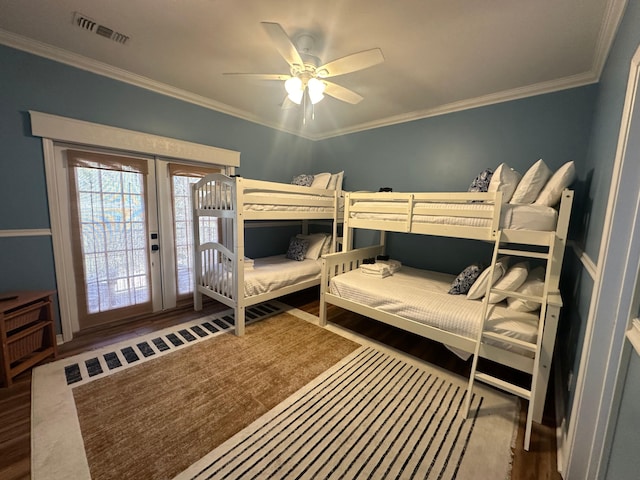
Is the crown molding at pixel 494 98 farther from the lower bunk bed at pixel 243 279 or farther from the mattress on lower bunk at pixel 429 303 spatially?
the lower bunk bed at pixel 243 279

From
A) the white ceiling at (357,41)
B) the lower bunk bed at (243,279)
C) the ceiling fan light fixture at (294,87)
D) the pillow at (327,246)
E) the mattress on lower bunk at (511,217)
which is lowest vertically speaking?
the lower bunk bed at (243,279)

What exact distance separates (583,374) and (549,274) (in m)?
0.76

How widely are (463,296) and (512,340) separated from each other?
2.40 ft

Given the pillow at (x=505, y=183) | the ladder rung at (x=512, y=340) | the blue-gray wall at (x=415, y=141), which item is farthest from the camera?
the pillow at (x=505, y=183)

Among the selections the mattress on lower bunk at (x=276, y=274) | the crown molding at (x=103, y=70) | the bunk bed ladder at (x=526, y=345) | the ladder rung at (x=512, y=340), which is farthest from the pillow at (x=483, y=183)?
the crown molding at (x=103, y=70)

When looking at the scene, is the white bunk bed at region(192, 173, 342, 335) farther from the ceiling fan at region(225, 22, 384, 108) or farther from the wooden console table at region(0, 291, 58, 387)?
the wooden console table at region(0, 291, 58, 387)

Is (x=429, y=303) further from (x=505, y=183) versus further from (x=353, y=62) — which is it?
(x=353, y=62)

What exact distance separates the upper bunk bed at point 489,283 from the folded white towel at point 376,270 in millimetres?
12

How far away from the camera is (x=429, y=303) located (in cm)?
222

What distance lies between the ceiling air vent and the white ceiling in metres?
0.04

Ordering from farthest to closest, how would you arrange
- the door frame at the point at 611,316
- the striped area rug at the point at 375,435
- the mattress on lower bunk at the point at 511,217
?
the mattress on lower bunk at the point at 511,217
the striped area rug at the point at 375,435
the door frame at the point at 611,316

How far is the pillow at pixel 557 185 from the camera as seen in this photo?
1948mm

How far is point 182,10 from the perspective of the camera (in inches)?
67.4

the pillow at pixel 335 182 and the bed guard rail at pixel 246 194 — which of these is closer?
the bed guard rail at pixel 246 194
